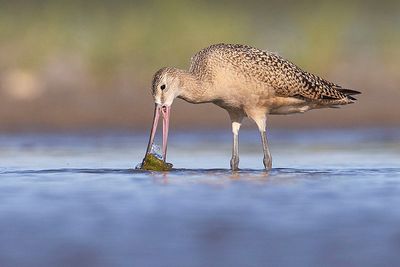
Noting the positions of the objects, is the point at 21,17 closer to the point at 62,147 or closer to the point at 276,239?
the point at 62,147

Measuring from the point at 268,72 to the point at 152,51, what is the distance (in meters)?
6.68

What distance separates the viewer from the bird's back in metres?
12.0

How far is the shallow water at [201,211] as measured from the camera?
275 inches

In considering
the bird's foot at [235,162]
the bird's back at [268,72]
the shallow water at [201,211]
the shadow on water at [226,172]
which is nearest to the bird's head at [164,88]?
the bird's back at [268,72]

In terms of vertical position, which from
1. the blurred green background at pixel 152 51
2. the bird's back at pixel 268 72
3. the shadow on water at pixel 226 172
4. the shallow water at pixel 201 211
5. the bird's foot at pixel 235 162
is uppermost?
the blurred green background at pixel 152 51

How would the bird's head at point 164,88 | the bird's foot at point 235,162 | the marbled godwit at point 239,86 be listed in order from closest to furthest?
the bird's head at point 164,88
the marbled godwit at point 239,86
the bird's foot at point 235,162

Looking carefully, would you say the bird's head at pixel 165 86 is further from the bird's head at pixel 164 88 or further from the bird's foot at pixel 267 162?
the bird's foot at pixel 267 162

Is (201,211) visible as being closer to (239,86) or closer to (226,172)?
(226,172)

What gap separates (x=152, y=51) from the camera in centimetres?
1872

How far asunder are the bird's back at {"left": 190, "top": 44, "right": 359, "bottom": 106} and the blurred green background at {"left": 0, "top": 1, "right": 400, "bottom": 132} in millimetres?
4559

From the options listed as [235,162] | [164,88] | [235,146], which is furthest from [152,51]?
[164,88]

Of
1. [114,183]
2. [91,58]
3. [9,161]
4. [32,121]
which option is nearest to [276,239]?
[114,183]

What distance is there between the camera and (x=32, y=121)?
17250mm

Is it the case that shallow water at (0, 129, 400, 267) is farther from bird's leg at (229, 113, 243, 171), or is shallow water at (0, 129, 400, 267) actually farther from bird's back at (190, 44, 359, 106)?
bird's back at (190, 44, 359, 106)
